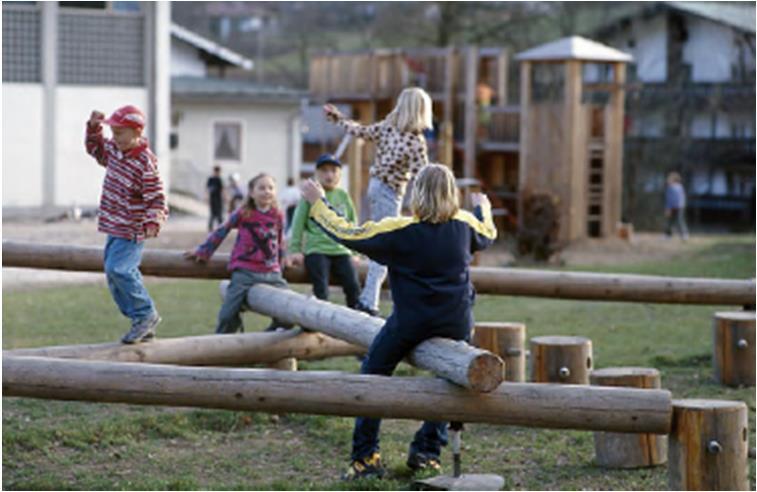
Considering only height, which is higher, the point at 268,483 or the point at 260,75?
the point at 260,75

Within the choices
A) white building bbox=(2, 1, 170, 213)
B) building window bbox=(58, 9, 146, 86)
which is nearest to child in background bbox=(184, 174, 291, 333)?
white building bbox=(2, 1, 170, 213)

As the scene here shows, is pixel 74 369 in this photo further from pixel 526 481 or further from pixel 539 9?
pixel 539 9

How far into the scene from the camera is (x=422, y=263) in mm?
7941

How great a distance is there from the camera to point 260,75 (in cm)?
6731

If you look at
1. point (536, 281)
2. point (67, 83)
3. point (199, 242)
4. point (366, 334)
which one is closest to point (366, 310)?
point (536, 281)

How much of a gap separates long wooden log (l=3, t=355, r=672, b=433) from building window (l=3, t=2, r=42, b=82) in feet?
102

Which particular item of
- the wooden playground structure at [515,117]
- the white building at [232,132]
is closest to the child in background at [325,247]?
the wooden playground structure at [515,117]

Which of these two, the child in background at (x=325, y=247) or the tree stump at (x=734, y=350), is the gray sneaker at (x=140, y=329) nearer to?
the child in background at (x=325, y=247)

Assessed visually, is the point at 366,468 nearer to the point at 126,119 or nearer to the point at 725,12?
the point at 126,119

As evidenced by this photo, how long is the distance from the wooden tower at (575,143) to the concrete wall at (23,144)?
13465 millimetres

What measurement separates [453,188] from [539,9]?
46000mm

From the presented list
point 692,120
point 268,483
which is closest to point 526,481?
point 268,483

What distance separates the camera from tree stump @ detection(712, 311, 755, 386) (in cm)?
1235

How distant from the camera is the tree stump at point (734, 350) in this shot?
486 inches
